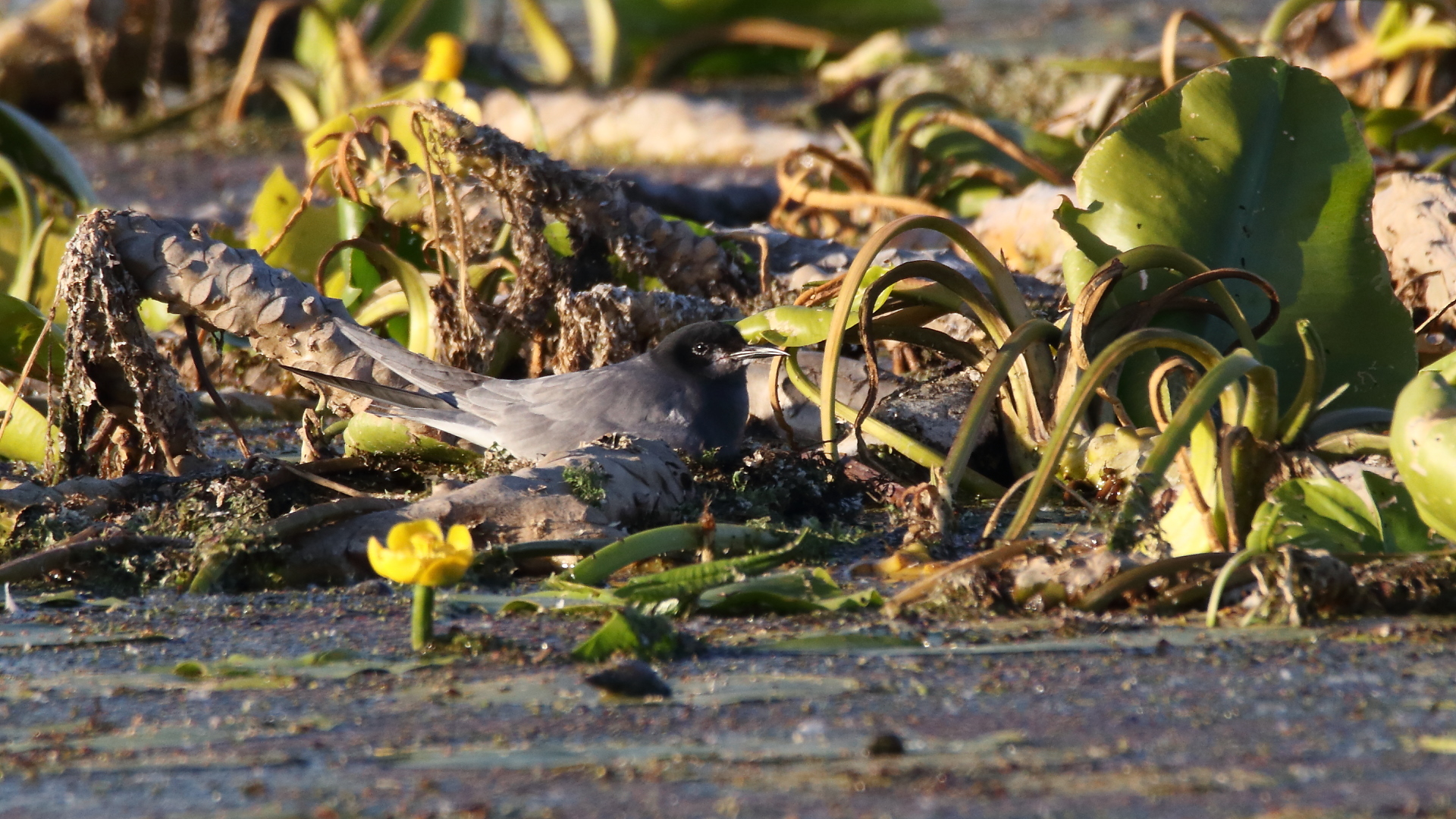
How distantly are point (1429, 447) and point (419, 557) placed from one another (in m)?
1.55

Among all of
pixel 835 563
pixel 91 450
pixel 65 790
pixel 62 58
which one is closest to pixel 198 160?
pixel 62 58

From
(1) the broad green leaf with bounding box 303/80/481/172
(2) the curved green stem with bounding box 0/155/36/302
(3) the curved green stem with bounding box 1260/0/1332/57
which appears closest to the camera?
(1) the broad green leaf with bounding box 303/80/481/172

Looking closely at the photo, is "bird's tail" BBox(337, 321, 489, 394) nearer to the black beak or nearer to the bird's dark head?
the bird's dark head

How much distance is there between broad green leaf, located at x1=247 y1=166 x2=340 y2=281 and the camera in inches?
202

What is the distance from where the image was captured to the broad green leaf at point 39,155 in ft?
18.2

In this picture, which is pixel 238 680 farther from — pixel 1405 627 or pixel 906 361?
pixel 906 361

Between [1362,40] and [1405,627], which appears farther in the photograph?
[1362,40]

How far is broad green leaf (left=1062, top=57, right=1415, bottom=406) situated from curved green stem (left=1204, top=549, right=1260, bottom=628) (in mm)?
926

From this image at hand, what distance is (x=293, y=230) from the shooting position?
5102 mm

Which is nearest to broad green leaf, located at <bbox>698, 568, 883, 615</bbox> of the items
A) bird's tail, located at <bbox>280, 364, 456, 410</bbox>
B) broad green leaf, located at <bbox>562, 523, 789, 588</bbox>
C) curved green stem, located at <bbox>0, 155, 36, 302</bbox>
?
broad green leaf, located at <bbox>562, 523, 789, 588</bbox>

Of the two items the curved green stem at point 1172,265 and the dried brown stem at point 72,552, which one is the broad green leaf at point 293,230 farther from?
the curved green stem at point 1172,265

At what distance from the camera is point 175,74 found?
36.4 feet

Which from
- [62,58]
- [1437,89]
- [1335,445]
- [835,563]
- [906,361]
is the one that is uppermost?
[62,58]

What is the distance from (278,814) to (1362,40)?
6.23m
